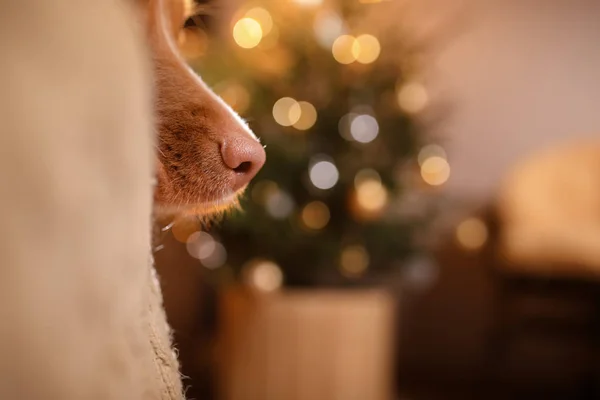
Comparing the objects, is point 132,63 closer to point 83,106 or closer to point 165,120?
point 83,106

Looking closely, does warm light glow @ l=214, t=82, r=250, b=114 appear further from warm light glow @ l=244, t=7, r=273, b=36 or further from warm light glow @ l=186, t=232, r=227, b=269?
warm light glow @ l=186, t=232, r=227, b=269

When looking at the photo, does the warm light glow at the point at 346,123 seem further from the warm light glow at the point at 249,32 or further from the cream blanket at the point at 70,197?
the cream blanket at the point at 70,197

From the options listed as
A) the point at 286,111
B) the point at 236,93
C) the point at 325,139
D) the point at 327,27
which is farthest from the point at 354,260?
the point at 327,27

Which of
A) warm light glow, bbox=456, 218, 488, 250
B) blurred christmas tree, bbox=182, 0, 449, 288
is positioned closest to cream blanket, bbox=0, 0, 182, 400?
blurred christmas tree, bbox=182, 0, 449, 288

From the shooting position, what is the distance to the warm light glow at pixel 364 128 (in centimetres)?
178

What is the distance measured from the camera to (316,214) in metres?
1.80

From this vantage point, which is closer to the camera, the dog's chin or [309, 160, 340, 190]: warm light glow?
the dog's chin

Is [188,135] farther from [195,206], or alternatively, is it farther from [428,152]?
[428,152]

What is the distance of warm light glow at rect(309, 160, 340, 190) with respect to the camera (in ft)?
Result: 5.76

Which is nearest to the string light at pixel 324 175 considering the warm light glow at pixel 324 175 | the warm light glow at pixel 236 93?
the warm light glow at pixel 324 175

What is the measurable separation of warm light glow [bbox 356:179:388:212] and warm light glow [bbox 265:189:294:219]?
19 cm

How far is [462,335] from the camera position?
2.88 meters

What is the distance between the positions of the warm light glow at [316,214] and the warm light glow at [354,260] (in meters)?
0.10

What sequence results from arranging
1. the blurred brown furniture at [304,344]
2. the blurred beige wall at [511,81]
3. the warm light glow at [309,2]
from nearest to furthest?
the blurred brown furniture at [304,344] < the warm light glow at [309,2] < the blurred beige wall at [511,81]
